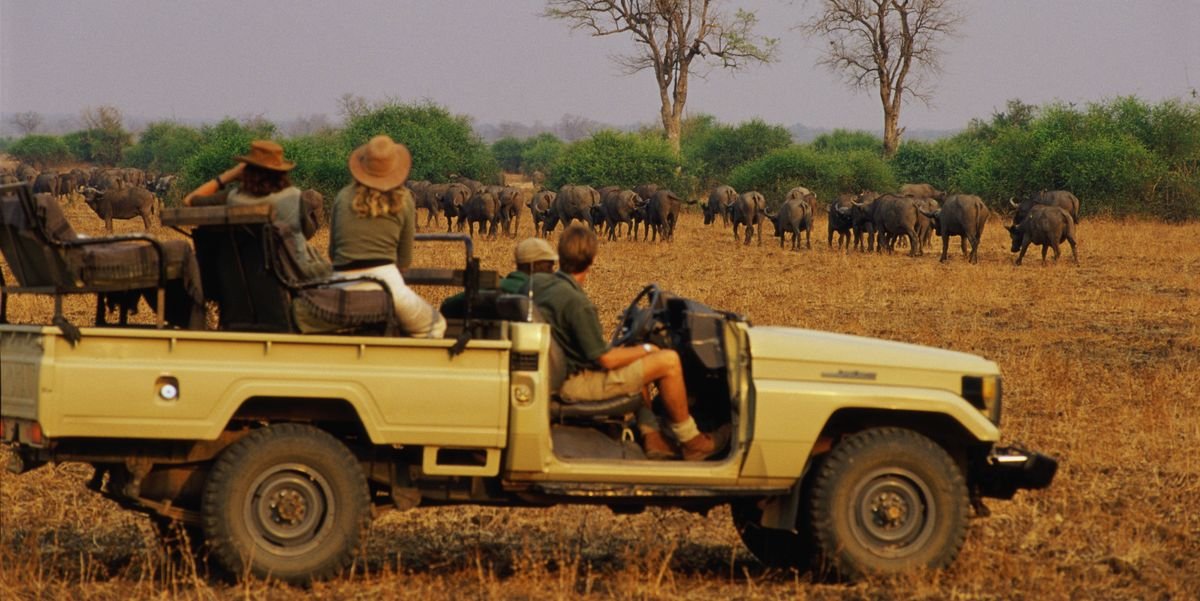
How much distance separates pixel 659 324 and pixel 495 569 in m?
1.30

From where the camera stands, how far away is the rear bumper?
277 inches

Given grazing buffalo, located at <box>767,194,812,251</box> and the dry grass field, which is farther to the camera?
grazing buffalo, located at <box>767,194,812,251</box>

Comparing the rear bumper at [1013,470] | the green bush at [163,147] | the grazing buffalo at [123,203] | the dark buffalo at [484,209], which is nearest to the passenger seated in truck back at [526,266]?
the rear bumper at [1013,470]

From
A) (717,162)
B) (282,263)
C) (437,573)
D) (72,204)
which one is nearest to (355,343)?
(282,263)

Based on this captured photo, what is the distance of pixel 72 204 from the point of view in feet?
182

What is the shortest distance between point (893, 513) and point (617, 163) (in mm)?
50789

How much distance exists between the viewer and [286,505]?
6.61 metres

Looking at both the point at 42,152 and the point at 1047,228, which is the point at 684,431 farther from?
the point at 42,152

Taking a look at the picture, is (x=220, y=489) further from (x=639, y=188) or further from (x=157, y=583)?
(x=639, y=188)

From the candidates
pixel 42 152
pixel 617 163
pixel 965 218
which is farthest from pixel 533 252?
pixel 42 152

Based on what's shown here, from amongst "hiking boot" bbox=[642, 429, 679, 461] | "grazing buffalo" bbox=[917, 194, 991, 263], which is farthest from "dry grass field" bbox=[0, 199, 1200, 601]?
"grazing buffalo" bbox=[917, 194, 991, 263]

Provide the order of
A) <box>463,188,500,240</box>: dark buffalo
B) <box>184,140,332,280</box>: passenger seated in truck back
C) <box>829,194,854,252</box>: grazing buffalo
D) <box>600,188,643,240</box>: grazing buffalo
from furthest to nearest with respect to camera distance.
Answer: <box>463,188,500,240</box>: dark buffalo → <box>600,188,643,240</box>: grazing buffalo → <box>829,194,854,252</box>: grazing buffalo → <box>184,140,332,280</box>: passenger seated in truck back

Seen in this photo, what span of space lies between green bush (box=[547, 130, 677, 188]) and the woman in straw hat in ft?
161

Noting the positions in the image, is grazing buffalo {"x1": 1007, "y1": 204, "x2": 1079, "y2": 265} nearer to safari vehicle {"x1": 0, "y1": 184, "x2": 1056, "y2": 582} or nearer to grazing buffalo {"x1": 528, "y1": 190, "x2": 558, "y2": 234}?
grazing buffalo {"x1": 528, "y1": 190, "x2": 558, "y2": 234}
